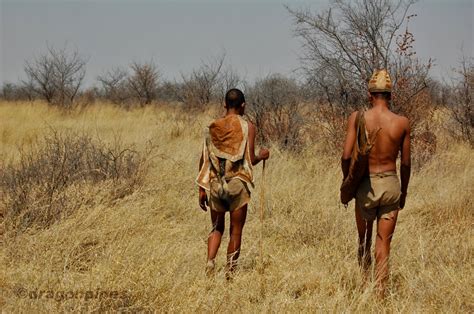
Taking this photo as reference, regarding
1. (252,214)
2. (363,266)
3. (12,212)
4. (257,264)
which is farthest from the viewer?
(252,214)

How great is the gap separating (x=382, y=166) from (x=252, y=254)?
1.69 metres

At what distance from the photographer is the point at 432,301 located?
3.84 meters

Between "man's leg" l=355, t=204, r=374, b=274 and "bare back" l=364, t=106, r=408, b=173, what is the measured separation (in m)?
0.43

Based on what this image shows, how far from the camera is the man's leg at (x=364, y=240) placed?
4227 millimetres

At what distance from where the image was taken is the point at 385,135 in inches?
155

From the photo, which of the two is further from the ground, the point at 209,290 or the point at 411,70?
the point at 411,70

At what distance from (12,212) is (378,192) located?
3.73m

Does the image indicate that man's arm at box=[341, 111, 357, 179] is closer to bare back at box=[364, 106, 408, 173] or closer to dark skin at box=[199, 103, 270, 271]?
bare back at box=[364, 106, 408, 173]

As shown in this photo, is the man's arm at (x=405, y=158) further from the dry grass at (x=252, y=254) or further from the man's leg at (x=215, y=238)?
the man's leg at (x=215, y=238)

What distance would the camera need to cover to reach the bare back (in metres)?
3.95

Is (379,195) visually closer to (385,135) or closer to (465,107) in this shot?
(385,135)

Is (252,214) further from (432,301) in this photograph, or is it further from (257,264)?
(432,301)

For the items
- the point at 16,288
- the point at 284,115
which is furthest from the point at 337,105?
the point at 16,288

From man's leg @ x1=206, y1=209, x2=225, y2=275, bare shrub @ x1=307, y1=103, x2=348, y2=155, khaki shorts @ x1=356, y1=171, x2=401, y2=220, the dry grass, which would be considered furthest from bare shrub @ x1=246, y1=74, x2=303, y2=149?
khaki shorts @ x1=356, y1=171, x2=401, y2=220
